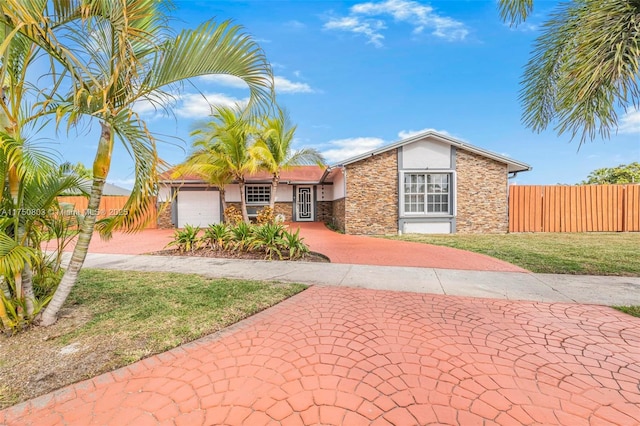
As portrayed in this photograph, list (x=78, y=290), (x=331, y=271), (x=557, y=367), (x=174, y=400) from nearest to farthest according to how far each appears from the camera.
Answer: (x=174, y=400), (x=557, y=367), (x=78, y=290), (x=331, y=271)

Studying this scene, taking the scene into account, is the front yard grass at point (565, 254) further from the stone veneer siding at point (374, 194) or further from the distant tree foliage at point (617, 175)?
the distant tree foliage at point (617, 175)

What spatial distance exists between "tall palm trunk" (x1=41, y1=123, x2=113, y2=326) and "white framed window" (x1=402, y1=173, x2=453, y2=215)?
1164 centimetres

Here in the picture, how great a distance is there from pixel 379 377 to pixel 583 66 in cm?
535

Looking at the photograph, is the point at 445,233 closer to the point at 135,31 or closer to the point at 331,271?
the point at 331,271

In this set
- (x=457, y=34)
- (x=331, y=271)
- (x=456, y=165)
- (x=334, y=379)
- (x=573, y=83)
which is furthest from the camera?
(x=456, y=165)

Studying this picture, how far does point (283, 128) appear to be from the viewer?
13.3m

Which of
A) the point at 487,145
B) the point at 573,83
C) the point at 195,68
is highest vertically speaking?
the point at 487,145

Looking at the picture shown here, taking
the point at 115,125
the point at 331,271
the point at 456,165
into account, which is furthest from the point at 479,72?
the point at 115,125

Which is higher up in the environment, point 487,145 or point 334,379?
point 487,145

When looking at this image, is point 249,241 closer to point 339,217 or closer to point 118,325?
point 118,325

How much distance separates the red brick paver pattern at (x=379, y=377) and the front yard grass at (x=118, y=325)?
26 centimetres

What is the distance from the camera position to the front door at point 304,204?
1862 centimetres

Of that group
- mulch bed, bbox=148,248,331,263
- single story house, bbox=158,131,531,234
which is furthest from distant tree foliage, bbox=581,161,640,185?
mulch bed, bbox=148,248,331,263

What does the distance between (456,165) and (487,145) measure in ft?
5.76
